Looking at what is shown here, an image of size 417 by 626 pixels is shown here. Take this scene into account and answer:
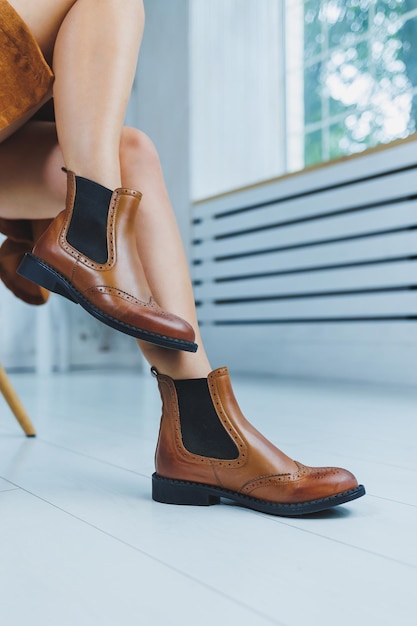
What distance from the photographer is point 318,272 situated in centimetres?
263

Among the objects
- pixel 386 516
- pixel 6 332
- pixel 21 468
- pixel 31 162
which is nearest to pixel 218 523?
pixel 386 516

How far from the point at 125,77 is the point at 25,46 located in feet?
0.40

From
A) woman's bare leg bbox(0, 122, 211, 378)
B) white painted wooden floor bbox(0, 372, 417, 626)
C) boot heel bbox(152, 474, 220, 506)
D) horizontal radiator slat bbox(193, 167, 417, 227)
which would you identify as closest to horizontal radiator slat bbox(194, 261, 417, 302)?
horizontal radiator slat bbox(193, 167, 417, 227)

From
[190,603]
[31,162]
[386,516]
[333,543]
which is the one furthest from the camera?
[31,162]

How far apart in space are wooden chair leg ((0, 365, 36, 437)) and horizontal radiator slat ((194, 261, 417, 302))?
4.99 ft

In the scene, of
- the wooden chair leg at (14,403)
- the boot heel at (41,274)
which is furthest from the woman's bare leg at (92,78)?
the wooden chair leg at (14,403)

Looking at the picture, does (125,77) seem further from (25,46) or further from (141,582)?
(141,582)

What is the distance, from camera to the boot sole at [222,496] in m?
0.68

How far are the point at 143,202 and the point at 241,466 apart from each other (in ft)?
1.14

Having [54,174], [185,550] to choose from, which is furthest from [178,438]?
[54,174]

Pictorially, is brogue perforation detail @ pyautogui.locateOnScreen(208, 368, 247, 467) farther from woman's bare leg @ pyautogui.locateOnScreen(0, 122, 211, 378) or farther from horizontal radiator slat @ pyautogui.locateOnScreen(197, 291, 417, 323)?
horizontal radiator slat @ pyautogui.locateOnScreen(197, 291, 417, 323)

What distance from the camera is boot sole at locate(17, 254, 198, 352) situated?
64 cm

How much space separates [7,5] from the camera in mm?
720

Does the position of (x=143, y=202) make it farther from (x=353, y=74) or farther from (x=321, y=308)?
(x=353, y=74)
